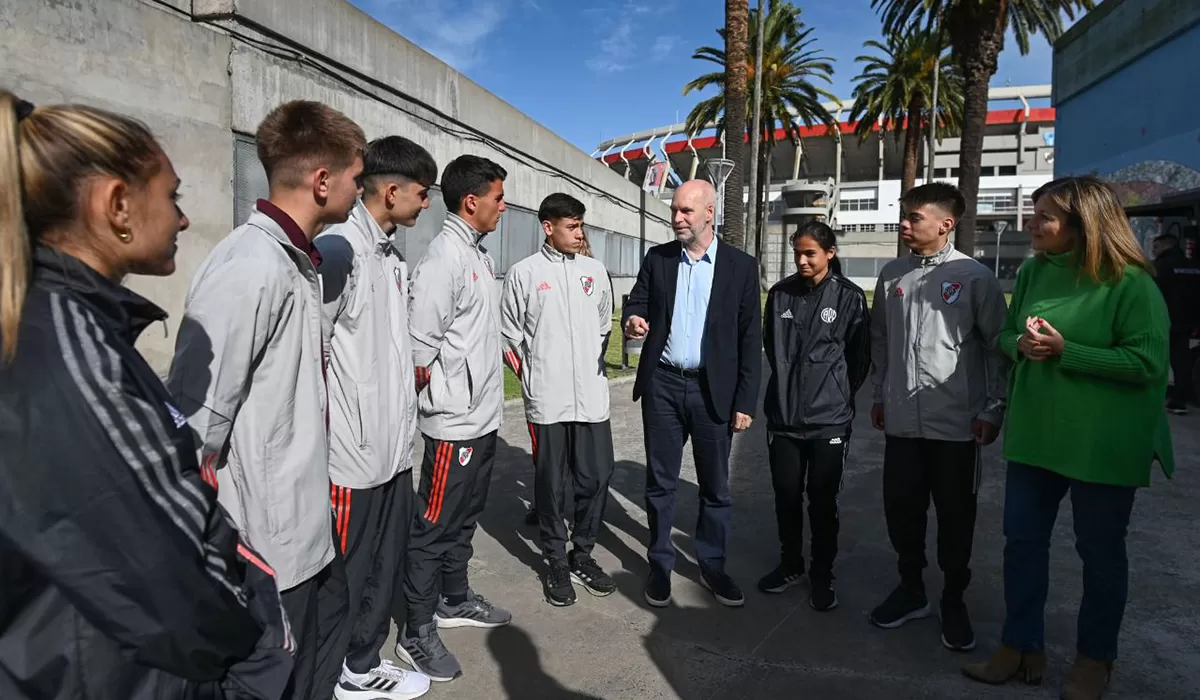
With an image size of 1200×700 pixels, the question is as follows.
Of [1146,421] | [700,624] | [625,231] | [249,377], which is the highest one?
[625,231]

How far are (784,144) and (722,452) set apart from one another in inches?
2460

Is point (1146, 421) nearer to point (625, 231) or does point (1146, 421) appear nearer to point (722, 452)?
point (722, 452)

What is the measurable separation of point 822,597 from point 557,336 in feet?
6.55

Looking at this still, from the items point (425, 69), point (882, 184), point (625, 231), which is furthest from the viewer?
point (882, 184)

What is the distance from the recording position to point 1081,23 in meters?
20.0

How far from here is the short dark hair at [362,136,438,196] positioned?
3041 mm

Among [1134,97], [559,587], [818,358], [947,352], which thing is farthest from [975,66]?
[559,587]

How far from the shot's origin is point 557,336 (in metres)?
4.20

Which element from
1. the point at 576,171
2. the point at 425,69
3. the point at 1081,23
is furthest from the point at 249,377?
the point at 1081,23

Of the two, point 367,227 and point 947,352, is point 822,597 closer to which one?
point 947,352

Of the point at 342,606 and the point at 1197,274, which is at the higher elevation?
the point at 1197,274

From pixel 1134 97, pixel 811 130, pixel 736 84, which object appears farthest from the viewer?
pixel 811 130

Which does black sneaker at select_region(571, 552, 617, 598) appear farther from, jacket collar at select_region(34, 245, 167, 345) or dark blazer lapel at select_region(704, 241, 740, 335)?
jacket collar at select_region(34, 245, 167, 345)

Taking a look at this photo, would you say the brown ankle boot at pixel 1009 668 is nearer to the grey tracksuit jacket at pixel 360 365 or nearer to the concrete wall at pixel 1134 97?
the grey tracksuit jacket at pixel 360 365
